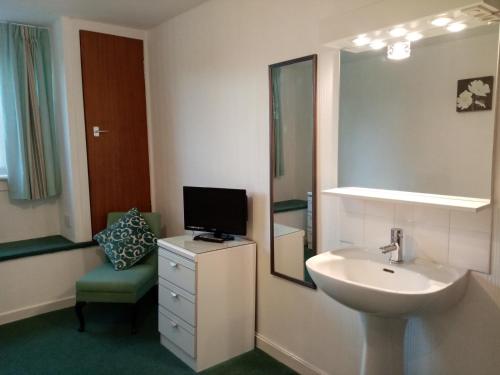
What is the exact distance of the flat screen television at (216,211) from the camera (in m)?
2.64

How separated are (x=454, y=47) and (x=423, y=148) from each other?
0.44m

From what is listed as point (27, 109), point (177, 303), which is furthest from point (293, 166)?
point (27, 109)

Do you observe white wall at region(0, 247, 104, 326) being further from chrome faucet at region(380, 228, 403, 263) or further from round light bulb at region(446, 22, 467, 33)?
round light bulb at region(446, 22, 467, 33)

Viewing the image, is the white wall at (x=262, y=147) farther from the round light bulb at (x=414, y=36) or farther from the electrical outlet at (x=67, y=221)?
the electrical outlet at (x=67, y=221)

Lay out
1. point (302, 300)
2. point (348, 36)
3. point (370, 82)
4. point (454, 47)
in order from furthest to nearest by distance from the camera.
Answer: point (302, 300), point (370, 82), point (348, 36), point (454, 47)

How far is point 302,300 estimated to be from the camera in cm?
238

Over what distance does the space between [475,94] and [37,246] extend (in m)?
3.37

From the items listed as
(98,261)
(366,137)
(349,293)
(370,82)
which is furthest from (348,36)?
(98,261)

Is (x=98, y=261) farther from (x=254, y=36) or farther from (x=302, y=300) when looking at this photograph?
(x=254, y=36)

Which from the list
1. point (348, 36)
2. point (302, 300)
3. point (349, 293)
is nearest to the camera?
point (349, 293)

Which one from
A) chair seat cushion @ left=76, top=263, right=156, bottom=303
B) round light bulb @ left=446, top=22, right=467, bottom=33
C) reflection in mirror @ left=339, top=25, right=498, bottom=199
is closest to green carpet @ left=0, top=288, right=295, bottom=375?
chair seat cushion @ left=76, top=263, right=156, bottom=303

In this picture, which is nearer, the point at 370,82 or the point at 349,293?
the point at 349,293

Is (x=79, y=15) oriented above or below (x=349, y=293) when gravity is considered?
above

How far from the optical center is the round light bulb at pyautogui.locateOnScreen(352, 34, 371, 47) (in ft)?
5.85
